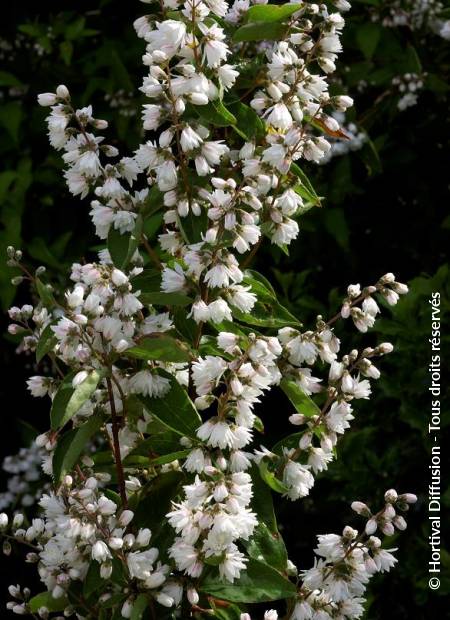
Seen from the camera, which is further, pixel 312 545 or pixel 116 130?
pixel 116 130

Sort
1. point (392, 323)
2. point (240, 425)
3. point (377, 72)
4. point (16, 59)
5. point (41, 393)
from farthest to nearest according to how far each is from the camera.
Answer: point (16, 59) < point (377, 72) < point (392, 323) < point (41, 393) < point (240, 425)

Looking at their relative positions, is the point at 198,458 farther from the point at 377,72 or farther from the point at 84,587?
the point at 377,72

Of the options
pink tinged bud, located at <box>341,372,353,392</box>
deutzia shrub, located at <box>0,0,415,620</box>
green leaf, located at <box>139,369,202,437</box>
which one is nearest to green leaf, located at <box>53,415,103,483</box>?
deutzia shrub, located at <box>0,0,415,620</box>

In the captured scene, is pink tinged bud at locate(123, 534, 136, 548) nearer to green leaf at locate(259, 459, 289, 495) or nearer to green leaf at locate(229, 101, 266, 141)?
green leaf at locate(259, 459, 289, 495)

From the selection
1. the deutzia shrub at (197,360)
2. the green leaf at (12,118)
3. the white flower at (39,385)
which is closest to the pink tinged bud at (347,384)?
the deutzia shrub at (197,360)

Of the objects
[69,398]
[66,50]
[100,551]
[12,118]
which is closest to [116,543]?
[100,551]

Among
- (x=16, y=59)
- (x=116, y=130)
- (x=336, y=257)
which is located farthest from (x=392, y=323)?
(x=16, y=59)
